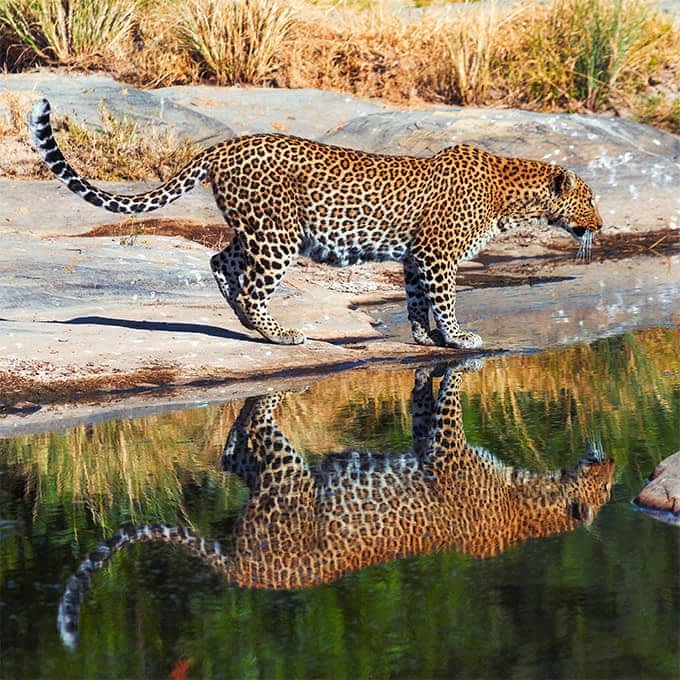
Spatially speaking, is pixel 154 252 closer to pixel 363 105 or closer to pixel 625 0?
pixel 363 105

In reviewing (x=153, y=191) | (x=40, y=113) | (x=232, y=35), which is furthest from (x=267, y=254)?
(x=232, y=35)

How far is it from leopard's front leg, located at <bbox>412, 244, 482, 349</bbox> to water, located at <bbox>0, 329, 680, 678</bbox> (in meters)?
1.22

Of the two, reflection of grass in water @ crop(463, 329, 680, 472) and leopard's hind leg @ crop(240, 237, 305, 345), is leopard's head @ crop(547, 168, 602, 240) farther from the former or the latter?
leopard's hind leg @ crop(240, 237, 305, 345)

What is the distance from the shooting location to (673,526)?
6797 millimetres

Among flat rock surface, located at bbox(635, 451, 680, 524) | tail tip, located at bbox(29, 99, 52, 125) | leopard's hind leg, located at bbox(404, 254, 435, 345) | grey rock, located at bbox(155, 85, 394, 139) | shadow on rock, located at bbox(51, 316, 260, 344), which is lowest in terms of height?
grey rock, located at bbox(155, 85, 394, 139)

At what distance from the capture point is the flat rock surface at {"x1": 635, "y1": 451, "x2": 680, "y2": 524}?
6969 mm

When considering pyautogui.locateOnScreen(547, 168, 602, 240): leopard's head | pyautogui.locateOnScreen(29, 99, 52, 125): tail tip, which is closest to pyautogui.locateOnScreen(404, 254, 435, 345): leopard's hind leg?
pyautogui.locateOnScreen(547, 168, 602, 240): leopard's head

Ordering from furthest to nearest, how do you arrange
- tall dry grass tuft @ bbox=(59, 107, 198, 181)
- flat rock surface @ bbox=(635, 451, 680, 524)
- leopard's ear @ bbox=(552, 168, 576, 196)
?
→ tall dry grass tuft @ bbox=(59, 107, 198, 181), leopard's ear @ bbox=(552, 168, 576, 196), flat rock surface @ bbox=(635, 451, 680, 524)

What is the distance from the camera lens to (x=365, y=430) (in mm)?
8906

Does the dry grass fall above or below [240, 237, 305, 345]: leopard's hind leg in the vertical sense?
below

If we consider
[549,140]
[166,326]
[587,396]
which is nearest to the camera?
[587,396]

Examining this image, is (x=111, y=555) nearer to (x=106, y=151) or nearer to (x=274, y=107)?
(x=106, y=151)

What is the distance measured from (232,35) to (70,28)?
2331mm

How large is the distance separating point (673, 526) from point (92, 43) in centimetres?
1617
